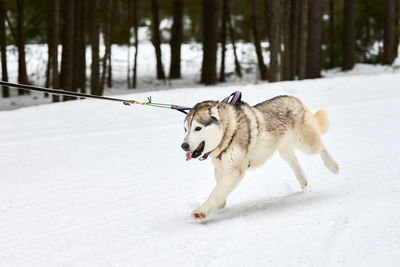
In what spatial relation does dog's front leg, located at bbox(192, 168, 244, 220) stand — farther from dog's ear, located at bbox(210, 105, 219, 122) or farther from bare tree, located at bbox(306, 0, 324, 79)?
bare tree, located at bbox(306, 0, 324, 79)

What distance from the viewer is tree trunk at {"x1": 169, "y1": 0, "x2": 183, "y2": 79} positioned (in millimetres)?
23891

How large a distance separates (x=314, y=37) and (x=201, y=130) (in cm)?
1449

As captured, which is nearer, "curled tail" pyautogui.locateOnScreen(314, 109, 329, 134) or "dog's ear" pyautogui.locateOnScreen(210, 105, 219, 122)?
"dog's ear" pyautogui.locateOnScreen(210, 105, 219, 122)

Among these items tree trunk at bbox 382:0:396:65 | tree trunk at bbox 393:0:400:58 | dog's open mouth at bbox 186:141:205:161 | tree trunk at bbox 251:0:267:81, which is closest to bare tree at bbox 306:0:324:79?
Result: tree trunk at bbox 251:0:267:81

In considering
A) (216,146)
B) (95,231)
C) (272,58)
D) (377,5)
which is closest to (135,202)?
→ (95,231)

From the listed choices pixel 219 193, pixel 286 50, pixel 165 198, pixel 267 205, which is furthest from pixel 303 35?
pixel 219 193

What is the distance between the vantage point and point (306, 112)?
637 cm

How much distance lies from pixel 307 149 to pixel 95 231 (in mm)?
2779

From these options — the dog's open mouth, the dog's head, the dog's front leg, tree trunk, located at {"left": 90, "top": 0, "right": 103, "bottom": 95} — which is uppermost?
tree trunk, located at {"left": 90, "top": 0, "right": 103, "bottom": 95}

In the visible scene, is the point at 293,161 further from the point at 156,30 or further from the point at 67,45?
the point at 156,30

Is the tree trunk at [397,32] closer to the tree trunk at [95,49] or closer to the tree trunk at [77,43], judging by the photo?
the tree trunk at [77,43]

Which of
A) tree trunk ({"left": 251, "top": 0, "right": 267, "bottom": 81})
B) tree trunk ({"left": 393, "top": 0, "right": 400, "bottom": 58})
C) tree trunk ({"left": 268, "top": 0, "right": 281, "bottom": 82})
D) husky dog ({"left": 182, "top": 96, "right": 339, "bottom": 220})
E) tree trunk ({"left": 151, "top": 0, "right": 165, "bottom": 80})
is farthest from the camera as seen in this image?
tree trunk ({"left": 151, "top": 0, "right": 165, "bottom": 80})

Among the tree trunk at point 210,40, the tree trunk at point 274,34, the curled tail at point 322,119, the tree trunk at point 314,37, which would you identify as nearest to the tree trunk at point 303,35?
the tree trunk at point 314,37

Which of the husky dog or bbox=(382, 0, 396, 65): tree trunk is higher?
bbox=(382, 0, 396, 65): tree trunk
